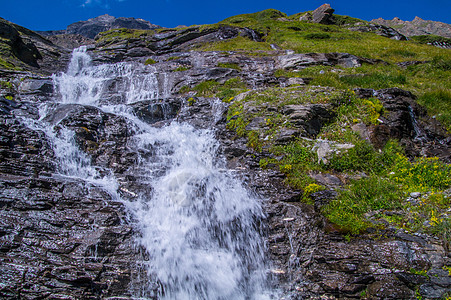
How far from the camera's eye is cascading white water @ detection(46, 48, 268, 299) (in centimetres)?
625

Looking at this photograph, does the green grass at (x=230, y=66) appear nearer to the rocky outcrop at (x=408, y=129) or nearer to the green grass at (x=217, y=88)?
the green grass at (x=217, y=88)

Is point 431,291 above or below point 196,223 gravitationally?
below

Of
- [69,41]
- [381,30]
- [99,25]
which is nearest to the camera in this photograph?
[381,30]

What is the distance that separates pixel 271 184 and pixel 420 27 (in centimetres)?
13659

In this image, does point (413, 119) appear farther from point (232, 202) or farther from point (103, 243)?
point (103, 243)

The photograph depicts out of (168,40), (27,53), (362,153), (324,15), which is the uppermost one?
(324,15)

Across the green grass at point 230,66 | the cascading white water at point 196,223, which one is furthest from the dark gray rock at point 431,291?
the green grass at point 230,66

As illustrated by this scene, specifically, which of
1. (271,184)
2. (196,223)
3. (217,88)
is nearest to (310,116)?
(271,184)

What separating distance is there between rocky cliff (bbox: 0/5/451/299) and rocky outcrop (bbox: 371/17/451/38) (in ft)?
344

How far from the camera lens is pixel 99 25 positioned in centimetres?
9369

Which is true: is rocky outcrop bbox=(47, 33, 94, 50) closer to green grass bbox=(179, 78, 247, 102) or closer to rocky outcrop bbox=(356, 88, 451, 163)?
green grass bbox=(179, 78, 247, 102)

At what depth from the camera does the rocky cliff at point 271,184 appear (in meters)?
5.61

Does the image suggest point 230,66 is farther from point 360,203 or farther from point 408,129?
point 360,203

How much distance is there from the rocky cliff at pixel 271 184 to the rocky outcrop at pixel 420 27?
10477cm
